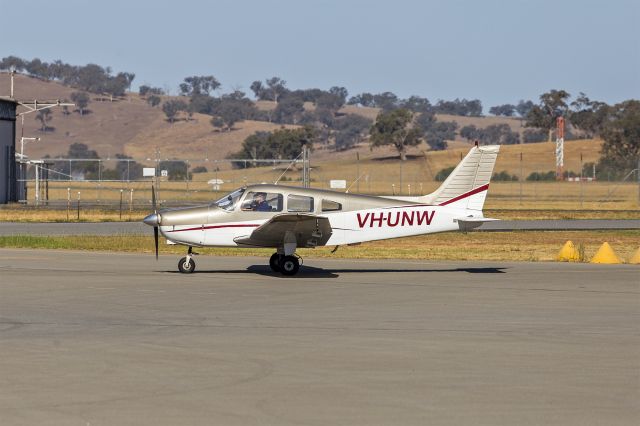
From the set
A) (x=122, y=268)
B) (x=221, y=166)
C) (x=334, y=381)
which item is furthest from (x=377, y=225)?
(x=221, y=166)

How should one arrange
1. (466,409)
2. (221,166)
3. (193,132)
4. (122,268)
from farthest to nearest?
(193,132) → (221,166) → (122,268) → (466,409)

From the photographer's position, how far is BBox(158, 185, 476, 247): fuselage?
21672 millimetres

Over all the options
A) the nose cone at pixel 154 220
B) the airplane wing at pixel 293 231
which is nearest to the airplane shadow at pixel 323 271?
the airplane wing at pixel 293 231

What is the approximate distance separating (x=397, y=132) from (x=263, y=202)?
4126 inches

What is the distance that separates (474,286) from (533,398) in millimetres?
10415

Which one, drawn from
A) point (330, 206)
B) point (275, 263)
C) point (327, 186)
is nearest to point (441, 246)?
point (330, 206)

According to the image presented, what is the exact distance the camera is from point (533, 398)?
9.78 m

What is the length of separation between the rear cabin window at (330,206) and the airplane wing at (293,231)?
1.43ft

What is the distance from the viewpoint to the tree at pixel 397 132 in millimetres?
123688

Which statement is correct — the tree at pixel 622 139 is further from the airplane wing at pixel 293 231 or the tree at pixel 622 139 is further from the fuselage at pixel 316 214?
the airplane wing at pixel 293 231

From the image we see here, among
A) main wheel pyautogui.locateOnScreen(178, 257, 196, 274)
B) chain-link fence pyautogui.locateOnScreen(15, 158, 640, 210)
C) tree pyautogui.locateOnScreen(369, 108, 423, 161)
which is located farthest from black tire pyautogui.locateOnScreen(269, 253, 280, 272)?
tree pyautogui.locateOnScreen(369, 108, 423, 161)

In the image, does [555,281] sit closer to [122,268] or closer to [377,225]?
[377,225]

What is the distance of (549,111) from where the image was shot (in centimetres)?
15388

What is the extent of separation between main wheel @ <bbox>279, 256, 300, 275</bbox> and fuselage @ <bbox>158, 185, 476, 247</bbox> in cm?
88
